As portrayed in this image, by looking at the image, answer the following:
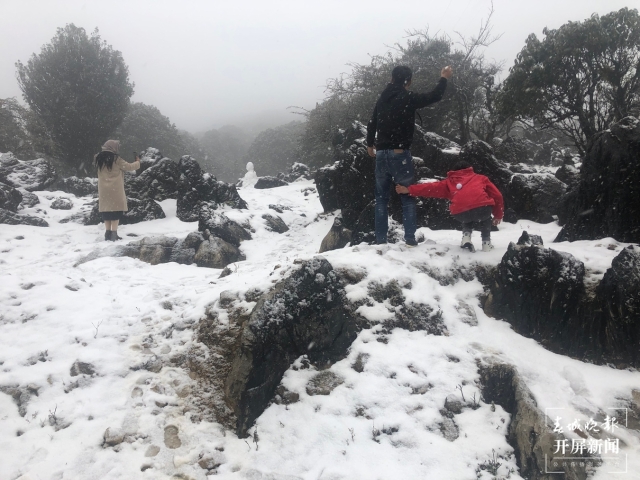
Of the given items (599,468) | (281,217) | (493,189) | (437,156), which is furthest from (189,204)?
(599,468)

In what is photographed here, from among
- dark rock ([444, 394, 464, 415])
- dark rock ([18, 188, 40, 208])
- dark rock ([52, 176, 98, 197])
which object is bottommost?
dark rock ([444, 394, 464, 415])

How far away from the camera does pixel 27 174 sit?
12516 mm

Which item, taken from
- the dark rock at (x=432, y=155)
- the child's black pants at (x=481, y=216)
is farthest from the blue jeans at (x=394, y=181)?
the dark rock at (x=432, y=155)

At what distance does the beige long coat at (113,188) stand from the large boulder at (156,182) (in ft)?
7.12

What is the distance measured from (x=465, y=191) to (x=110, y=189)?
7778 mm

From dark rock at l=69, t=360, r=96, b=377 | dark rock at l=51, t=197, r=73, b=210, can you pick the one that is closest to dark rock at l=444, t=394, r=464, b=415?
dark rock at l=69, t=360, r=96, b=377

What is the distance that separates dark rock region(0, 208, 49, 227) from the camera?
8945 millimetres

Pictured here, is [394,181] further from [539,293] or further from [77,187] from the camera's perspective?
[77,187]

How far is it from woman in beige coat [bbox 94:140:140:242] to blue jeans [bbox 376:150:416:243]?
20.0 ft

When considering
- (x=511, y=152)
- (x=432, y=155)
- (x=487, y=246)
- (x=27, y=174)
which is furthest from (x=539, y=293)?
(x=27, y=174)

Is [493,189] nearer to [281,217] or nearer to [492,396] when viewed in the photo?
[492,396]

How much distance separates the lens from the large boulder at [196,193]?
399 inches

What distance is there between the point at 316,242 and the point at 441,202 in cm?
341

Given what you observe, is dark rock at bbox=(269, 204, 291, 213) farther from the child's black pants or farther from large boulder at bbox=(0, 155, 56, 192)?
large boulder at bbox=(0, 155, 56, 192)
